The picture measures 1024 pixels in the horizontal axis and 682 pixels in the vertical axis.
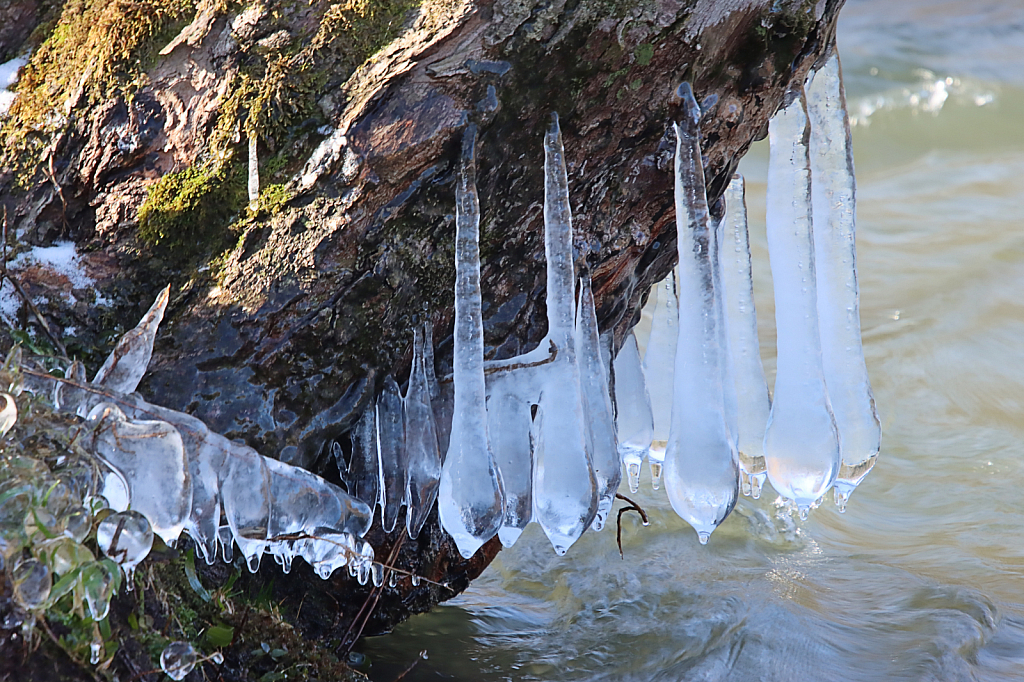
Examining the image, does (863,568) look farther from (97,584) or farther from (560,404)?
(97,584)

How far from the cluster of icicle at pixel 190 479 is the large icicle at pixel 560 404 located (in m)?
0.54

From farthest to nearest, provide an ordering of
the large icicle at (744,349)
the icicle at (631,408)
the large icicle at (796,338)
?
1. the icicle at (631,408)
2. the large icicle at (744,349)
3. the large icicle at (796,338)

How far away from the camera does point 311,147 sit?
7.64 feet

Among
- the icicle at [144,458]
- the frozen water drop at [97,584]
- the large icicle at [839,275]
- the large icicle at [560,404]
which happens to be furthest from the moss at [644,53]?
the frozen water drop at [97,584]

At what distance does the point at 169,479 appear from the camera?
2.02 m

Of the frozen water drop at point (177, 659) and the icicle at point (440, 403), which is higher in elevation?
the icicle at point (440, 403)

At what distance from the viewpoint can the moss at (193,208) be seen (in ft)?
7.70

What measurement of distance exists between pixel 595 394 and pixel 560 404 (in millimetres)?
173

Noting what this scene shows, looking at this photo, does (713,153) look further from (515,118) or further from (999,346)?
(999,346)

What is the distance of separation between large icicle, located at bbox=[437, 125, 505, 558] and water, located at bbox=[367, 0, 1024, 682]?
113 cm

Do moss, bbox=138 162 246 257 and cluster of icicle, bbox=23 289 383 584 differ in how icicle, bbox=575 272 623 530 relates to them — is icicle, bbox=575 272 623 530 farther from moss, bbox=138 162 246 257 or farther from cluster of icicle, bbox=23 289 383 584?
moss, bbox=138 162 246 257

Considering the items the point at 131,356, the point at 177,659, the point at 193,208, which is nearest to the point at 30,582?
the point at 177,659

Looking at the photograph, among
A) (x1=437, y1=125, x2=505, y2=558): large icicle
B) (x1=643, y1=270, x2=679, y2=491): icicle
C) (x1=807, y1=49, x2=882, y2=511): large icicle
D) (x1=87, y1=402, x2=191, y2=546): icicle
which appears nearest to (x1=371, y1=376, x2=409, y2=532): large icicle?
(x1=437, y1=125, x2=505, y2=558): large icicle

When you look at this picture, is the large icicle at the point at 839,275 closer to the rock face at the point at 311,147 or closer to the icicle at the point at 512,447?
the rock face at the point at 311,147
